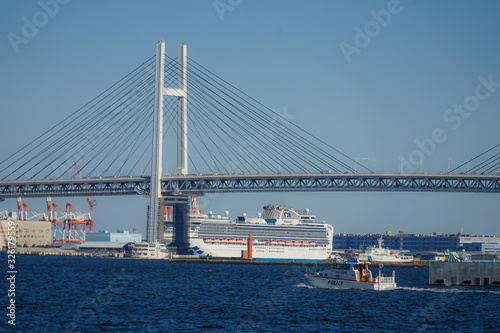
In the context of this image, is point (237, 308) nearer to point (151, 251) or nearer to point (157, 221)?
point (157, 221)

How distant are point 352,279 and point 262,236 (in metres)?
65.1

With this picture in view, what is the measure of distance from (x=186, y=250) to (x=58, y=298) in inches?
2225

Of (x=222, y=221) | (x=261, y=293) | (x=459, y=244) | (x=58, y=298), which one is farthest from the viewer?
(x=459, y=244)

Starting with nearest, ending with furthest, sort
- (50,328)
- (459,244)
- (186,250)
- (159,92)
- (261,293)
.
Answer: (50,328), (261,293), (159,92), (186,250), (459,244)

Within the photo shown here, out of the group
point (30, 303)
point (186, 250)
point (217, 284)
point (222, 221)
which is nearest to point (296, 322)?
point (30, 303)

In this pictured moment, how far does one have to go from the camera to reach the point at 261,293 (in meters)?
41.0

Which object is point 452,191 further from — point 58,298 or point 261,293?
point 58,298

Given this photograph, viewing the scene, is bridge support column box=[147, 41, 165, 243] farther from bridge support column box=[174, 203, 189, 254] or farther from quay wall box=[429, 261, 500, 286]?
quay wall box=[429, 261, 500, 286]

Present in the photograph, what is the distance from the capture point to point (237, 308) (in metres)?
32.9

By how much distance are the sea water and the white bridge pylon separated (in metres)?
32.5

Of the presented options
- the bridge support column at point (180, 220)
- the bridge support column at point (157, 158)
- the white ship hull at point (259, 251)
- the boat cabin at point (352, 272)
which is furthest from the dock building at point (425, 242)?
the boat cabin at point (352, 272)

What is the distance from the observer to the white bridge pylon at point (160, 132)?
77.6 m

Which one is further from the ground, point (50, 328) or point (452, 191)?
point (452, 191)

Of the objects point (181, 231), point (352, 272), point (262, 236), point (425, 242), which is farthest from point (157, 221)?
point (425, 242)
